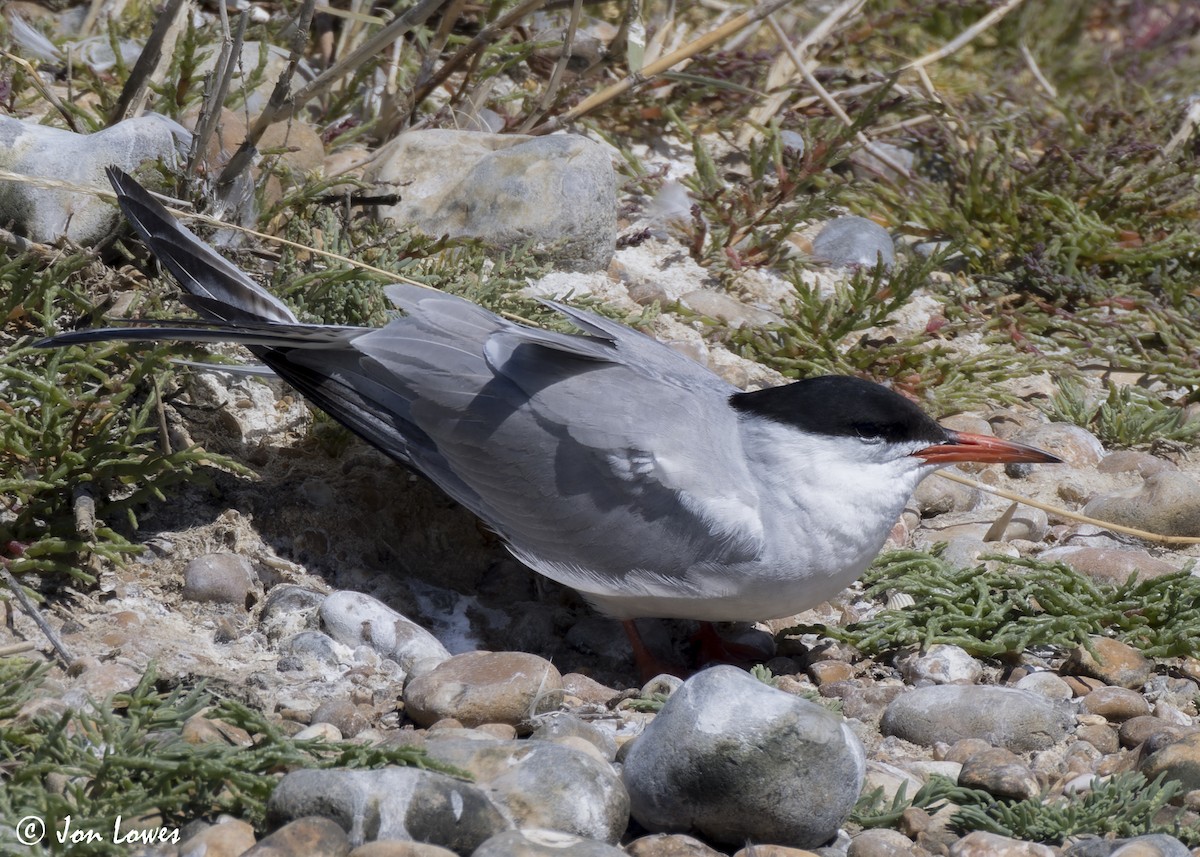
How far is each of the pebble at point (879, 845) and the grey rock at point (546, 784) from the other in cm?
42

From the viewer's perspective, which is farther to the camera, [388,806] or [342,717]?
[342,717]

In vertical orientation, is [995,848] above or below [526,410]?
below

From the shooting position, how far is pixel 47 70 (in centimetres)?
470

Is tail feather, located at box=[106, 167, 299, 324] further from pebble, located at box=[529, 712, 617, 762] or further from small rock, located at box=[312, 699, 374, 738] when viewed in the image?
pebble, located at box=[529, 712, 617, 762]

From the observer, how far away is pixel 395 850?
2088mm

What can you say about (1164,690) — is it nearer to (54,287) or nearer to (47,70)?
(54,287)

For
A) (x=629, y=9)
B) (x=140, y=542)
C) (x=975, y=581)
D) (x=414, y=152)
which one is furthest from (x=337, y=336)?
(x=629, y=9)

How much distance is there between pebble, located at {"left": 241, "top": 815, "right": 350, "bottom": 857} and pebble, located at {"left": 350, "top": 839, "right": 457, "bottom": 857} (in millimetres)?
32

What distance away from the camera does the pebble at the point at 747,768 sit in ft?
7.72

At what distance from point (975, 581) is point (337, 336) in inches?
67.8

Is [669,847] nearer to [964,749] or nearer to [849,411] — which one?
[964,749]

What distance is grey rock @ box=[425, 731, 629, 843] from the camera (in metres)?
2.29

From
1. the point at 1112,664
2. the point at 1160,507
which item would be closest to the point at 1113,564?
the point at 1160,507

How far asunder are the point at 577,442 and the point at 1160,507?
172 cm
